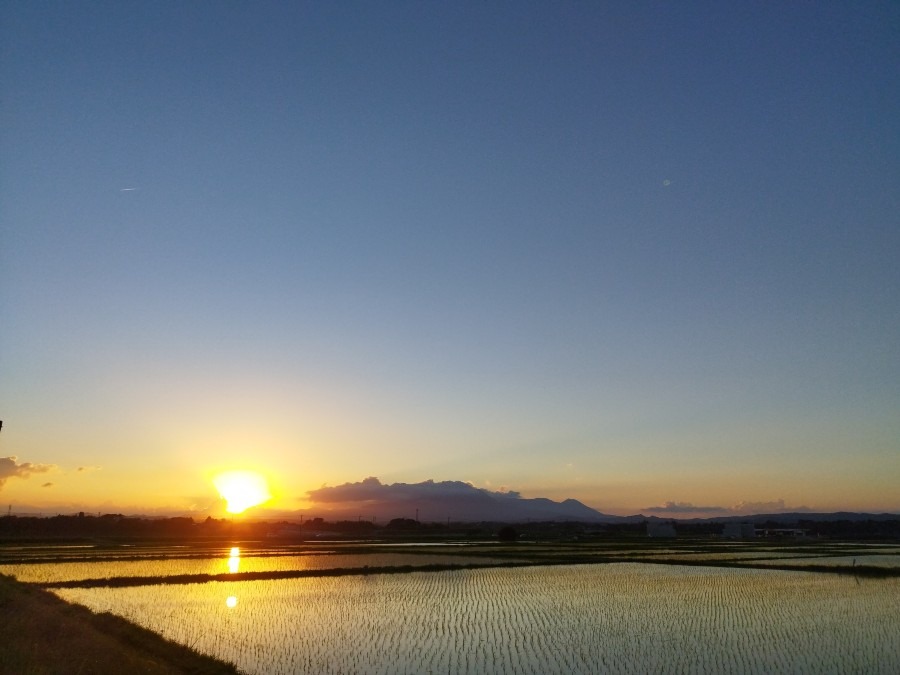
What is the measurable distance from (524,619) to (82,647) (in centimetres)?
995

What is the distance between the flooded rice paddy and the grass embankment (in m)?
0.86

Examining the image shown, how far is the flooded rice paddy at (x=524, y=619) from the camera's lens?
12.8 meters

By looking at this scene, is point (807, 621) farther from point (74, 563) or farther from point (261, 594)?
point (74, 563)

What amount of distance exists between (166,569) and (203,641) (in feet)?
61.2

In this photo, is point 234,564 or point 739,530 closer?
point 234,564

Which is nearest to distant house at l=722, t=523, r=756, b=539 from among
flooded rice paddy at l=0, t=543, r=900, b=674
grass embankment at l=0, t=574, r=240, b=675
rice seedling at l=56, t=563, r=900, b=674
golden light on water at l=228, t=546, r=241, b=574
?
flooded rice paddy at l=0, t=543, r=900, b=674

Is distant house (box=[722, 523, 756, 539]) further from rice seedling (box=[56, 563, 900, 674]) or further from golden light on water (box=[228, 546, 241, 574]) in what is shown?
golden light on water (box=[228, 546, 241, 574])

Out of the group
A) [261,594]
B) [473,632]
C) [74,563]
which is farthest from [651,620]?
[74,563]

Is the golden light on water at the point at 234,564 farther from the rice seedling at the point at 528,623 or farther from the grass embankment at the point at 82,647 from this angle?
the grass embankment at the point at 82,647

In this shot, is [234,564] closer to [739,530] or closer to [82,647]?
[82,647]

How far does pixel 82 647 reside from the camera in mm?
11953

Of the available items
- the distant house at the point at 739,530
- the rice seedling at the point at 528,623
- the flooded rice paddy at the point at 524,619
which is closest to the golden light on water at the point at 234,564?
the flooded rice paddy at the point at 524,619

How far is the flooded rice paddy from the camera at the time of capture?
502 inches

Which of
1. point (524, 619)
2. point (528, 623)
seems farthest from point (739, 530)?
point (528, 623)
